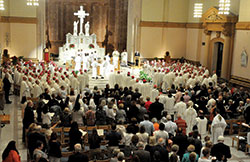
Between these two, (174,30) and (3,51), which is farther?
(174,30)

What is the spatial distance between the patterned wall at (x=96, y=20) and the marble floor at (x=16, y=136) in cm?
1562

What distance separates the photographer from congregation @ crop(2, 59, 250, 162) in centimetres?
809

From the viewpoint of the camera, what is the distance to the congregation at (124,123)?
809cm

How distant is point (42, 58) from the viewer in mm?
A: 27766

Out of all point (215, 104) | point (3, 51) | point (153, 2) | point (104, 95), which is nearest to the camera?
point (215, 104)

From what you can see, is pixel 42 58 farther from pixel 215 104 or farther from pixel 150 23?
pixel 215 104

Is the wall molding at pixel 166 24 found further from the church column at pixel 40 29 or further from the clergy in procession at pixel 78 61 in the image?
the church column at pixel 40 29

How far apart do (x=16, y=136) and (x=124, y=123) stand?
4.40 metres

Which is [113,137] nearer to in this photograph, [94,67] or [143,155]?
[143,155]

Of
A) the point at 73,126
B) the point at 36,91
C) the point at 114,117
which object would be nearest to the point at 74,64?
the point at 36,91

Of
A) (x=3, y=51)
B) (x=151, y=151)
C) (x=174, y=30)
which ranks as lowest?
(x=151, y=151)

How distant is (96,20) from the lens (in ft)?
106

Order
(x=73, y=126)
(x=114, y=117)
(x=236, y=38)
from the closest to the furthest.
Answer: (x=73, y=126)
(x=114, y=117)
(x=236, y=38)

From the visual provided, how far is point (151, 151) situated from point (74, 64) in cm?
1706
